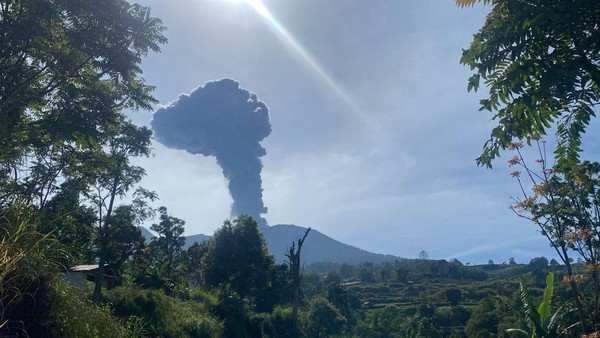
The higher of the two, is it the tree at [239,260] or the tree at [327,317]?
the tree at [239,260]

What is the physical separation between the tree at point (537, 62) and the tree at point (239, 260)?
31023 millimetres

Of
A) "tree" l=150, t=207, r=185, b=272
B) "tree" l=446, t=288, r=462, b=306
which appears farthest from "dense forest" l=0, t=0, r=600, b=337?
"tree" l=446, t=288, r=462, b=306

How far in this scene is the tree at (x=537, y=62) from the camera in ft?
10.8

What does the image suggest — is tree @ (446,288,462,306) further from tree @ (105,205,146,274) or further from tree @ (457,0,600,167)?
tree @ (457,0,600,167)

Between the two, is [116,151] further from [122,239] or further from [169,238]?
[169,238]

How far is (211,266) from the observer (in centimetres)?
3400

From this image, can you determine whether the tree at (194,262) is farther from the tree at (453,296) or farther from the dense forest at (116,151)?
the tree at (453,296)

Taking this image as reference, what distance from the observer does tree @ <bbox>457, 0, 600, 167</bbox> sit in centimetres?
329

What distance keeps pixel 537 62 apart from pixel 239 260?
1265 inches

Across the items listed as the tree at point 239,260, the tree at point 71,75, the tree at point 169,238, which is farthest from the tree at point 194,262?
the tree at point 71,75

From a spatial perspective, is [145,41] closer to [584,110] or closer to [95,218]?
[584,110]

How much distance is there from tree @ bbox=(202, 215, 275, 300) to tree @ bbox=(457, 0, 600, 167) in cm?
3102

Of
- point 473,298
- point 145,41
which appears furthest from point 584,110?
point 473,298

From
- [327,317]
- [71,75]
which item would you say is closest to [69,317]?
[71,75]
